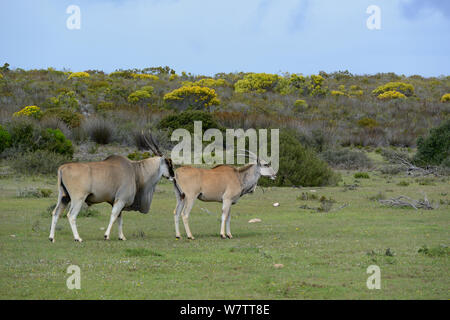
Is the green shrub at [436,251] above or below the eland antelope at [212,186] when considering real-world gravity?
below

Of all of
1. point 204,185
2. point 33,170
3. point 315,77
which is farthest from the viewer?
point 315,77

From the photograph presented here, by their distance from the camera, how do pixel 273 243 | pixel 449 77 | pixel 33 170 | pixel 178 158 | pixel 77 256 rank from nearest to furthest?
1. pixel 77 256
2. pixel 273 243
3. pixel 33 170
4. pixel 178 158
5. pixel 449 77

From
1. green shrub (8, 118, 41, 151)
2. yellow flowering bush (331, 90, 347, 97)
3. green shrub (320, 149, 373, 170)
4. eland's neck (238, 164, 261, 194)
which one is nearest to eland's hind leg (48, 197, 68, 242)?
eland's neck (238, 164, 261, 194)

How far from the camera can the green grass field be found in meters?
7.66

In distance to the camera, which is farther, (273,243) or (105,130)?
(105,130)

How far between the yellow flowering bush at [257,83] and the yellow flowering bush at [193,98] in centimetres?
1518

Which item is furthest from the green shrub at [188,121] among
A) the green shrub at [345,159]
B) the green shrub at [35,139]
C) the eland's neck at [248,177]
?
the eland's neck at [248,177]

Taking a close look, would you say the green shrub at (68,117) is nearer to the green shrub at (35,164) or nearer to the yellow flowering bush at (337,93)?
the green shrub at (35,164)

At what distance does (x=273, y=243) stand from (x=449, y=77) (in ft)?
285

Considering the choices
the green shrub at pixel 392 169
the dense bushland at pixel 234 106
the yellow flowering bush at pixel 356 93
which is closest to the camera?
the green shrub at pixel 392 169

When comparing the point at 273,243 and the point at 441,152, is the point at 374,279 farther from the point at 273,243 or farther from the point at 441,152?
the point at 441,152

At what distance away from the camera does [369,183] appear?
82.4 ft

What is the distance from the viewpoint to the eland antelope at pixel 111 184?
11.1 m

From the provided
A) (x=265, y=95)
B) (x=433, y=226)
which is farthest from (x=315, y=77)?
(x=433, y=226)
